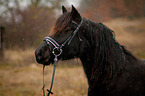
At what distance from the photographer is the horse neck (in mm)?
2209

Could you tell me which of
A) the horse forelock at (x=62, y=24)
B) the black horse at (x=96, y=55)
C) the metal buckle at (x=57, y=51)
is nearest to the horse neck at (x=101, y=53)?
the black horse at (x=96, y=55)

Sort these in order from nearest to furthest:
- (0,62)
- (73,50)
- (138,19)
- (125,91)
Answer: (125,91) → (73,50) → (0,62) → (138,19)

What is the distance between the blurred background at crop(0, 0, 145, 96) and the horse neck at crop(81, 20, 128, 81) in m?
0.59

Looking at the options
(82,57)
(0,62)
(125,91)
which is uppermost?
(0,62)

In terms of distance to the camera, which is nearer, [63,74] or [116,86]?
[116,86]

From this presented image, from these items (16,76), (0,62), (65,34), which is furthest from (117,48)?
(0,62)

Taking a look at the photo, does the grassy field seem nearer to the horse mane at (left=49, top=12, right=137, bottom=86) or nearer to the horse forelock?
the horse mane at (left=49, top=12, right=137, bottom=86)

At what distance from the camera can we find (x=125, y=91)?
211 centimetres

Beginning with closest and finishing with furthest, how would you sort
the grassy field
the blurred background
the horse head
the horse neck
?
the horse head < the horse neck < the blurred background < the grassy field

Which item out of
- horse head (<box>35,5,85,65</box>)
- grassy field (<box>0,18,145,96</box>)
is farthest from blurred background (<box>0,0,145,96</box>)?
horse head (<box>35,5,85,65</box>)

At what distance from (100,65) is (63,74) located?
21.5 feet

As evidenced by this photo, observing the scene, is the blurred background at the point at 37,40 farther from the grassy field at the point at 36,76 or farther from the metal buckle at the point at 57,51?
the metal buckle at the point at 57,51

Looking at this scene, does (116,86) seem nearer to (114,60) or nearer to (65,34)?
(114,60)

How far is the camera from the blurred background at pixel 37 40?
5.10 m
